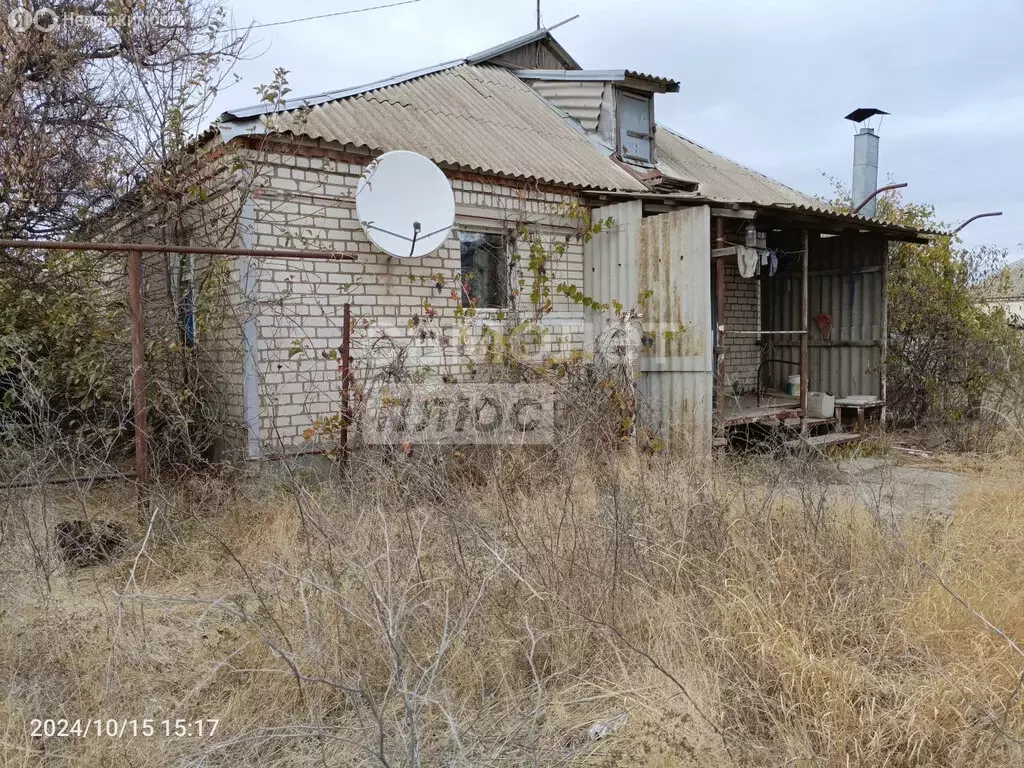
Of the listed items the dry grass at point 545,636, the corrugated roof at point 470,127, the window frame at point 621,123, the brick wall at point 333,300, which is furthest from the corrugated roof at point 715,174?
the dry grass at point 545,636

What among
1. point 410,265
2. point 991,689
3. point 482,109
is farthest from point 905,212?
point 991,689

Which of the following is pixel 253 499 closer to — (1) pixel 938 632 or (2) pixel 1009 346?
(1) pixel 938 632

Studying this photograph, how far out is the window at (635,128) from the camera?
9.54 m

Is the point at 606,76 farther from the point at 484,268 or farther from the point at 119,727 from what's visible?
the point at 119,727

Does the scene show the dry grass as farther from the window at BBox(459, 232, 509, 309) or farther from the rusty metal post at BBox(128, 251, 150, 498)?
the window at BBox(459, 232, 509, 309)

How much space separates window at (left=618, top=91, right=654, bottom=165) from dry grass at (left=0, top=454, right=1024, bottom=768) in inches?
251

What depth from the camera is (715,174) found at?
10.8 m

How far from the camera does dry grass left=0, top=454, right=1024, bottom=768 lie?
2.38m

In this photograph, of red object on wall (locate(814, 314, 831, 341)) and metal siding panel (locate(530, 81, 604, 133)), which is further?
red object on wall (locate(814, 314, 831, 341))

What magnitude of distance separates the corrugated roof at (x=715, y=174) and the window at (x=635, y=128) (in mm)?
313

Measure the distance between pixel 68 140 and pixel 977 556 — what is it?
320 inches

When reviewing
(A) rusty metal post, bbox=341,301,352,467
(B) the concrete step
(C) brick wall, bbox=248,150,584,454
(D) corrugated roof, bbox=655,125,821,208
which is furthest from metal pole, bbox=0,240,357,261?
(D) corrugated roof, bbox=655,125,821,208

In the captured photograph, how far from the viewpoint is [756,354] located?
11.1m

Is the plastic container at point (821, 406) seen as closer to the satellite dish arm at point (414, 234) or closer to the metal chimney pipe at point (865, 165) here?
the metal chimney pipe at point (865, 165)
